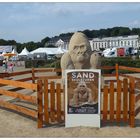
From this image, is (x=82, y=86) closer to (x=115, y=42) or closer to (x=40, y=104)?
(x=40, y=104)

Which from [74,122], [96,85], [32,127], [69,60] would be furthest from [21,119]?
[69,60]

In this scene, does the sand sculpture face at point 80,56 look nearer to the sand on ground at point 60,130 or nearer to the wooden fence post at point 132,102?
the sand on ground at point 60,130

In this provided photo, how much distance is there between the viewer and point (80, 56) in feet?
37.1

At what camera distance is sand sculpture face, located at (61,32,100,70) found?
11.3 meters

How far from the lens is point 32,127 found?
8.24m

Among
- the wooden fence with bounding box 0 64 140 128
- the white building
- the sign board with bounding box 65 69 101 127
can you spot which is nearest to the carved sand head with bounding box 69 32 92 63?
the wooden fence with bounding box 0 64 140 128

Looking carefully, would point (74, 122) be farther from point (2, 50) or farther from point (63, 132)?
point (2, 50)

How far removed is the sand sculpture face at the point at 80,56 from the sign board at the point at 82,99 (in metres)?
3.21

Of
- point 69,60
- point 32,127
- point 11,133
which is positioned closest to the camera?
point 11,133

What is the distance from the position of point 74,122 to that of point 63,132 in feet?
1.67

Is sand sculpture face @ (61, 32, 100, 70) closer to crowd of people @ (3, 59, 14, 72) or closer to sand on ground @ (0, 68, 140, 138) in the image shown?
sand on ground @ (0, 68, 140, 138)

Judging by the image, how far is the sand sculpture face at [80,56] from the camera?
11.3 metres

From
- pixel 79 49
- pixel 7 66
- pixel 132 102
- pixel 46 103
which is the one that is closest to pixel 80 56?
pixel 79 49

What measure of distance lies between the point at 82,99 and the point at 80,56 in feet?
11.0
